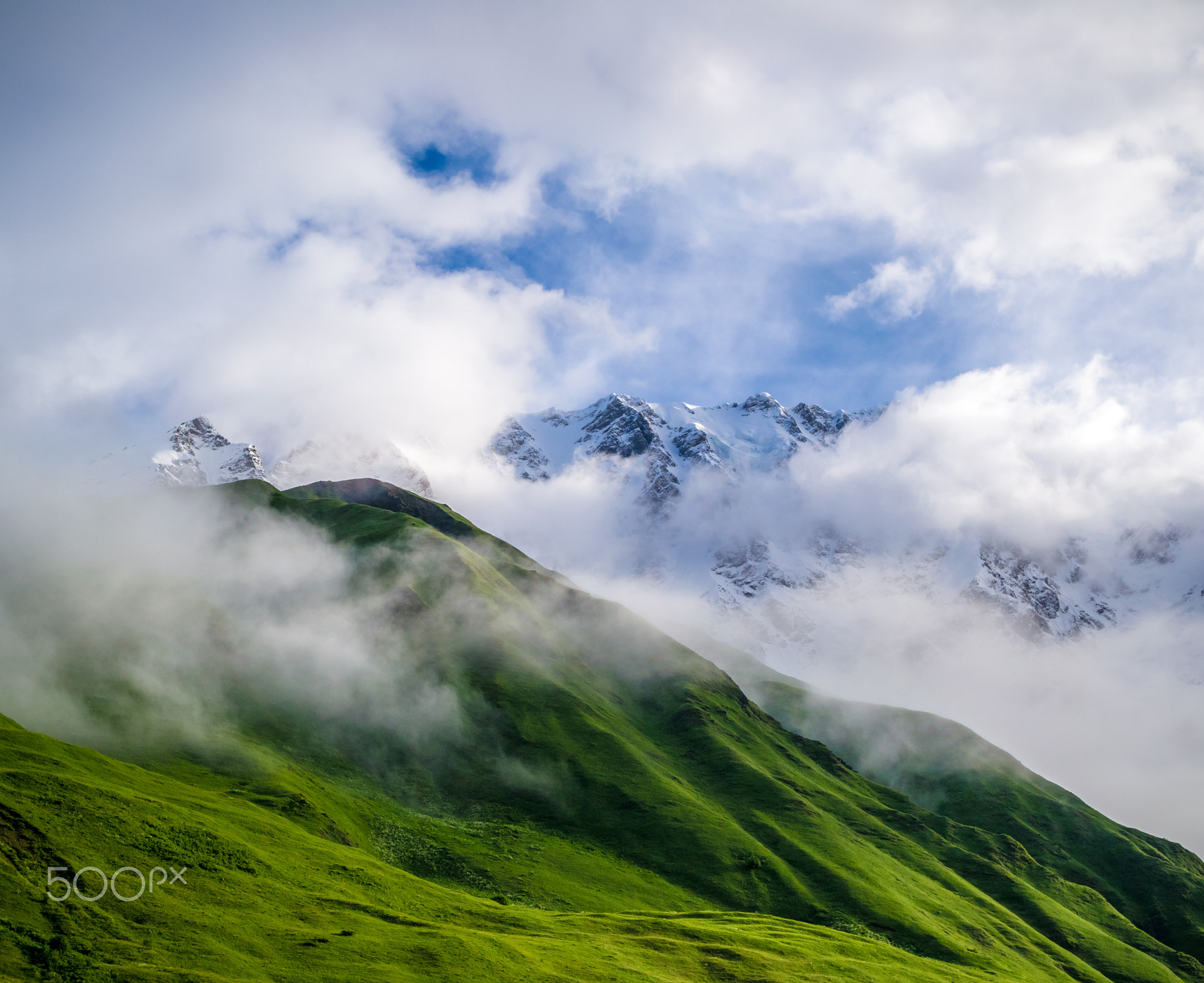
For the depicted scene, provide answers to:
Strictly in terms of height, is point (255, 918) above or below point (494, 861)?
above

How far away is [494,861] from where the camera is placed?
395ft

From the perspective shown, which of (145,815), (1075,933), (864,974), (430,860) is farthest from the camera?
(1075,933)

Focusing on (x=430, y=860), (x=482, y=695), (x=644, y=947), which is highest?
(x=482, y=695)

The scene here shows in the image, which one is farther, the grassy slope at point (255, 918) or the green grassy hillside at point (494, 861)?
the green grassy hillside at point (494, 861)

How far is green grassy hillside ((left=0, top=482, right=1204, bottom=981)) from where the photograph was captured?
58.0 meters

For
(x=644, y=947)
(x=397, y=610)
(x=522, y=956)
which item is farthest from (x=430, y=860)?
(x=397, y=610)

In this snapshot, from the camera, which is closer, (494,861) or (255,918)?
(255,918)

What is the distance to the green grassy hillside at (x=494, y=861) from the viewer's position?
5803cm

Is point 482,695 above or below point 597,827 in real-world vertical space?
above

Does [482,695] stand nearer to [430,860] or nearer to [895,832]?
[430,860]

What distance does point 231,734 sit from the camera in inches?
5197

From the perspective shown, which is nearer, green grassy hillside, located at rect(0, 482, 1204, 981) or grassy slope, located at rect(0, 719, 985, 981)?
grassy slope, located at rect(0, 719, 985, 981)

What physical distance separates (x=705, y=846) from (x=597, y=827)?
19800 mm

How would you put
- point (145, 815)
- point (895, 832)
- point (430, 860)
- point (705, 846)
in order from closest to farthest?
1. point (145, 815)
2. point (430, 860)
3. point (705, 846)
4. point (895, 832)
